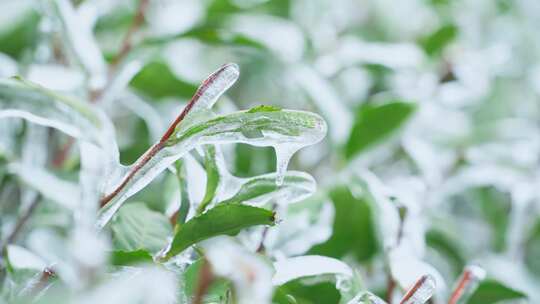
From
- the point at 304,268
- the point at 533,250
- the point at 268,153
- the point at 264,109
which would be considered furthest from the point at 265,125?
the point at 533,250

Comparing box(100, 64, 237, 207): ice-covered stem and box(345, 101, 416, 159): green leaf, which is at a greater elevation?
box(100, 64, 237, 207): ice-covered stem

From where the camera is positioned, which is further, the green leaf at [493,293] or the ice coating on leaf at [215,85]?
the green leaf at [493,293]

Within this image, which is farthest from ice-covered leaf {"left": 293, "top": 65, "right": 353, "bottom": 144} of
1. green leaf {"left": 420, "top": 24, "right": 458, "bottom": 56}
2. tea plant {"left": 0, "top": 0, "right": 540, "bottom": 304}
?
green leaf {"left": 420, "top": 24, "right": 458, "bottom": 56}

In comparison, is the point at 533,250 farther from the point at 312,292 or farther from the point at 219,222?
the point at 219,222

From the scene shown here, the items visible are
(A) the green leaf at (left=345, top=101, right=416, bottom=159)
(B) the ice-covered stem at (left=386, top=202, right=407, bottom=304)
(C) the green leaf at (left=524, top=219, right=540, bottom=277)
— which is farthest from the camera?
(C) the green leaf at (left=524, top=219, right=540, bottom=277)

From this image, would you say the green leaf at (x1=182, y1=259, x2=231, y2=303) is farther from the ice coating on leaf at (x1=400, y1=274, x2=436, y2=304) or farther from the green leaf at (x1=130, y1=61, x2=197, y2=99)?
the green leaf at (x1=130, y1=61, x2=197, y2=99)

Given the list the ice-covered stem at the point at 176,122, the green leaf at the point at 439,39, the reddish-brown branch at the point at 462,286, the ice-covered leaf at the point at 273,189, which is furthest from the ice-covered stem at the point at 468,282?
the green leaf at the point at 439,39

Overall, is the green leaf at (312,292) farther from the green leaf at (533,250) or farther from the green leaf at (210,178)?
the green leaf at (533,250)

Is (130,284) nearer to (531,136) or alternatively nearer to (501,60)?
(531,136)
